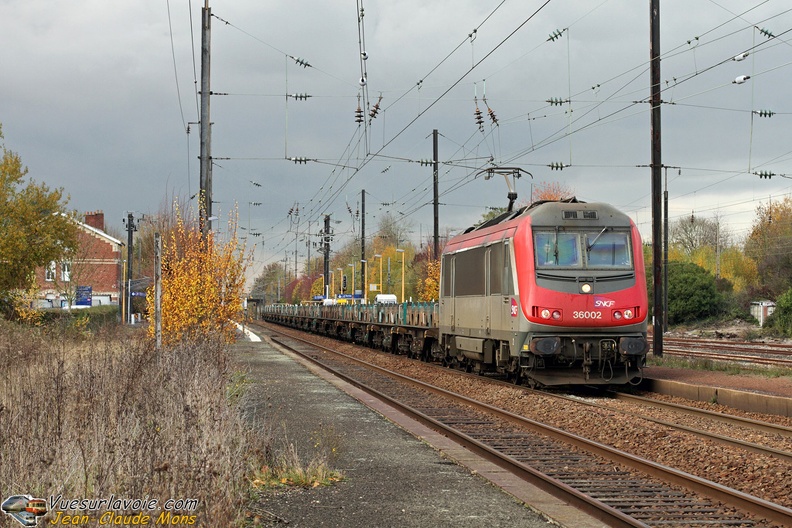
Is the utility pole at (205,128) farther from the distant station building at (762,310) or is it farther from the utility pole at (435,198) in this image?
the distant station building at (762,310)

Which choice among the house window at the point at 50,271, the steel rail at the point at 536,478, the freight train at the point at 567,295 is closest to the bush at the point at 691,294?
the house window at the point at 50,271

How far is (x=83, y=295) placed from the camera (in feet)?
175

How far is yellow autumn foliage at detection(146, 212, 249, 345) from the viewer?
1955cm

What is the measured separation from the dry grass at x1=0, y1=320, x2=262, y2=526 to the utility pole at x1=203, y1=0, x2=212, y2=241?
35.3 ft

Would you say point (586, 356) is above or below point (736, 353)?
above

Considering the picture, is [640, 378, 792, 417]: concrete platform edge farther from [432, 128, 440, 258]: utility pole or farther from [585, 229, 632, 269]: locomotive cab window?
[432, 128, 440, 258]: utility pole

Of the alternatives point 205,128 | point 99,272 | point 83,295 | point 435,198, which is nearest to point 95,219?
point 99,272

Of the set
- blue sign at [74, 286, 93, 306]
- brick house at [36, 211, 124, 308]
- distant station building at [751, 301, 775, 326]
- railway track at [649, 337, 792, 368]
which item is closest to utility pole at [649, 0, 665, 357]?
railway track at [649, 337, 792, 368]

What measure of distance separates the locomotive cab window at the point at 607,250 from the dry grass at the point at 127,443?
8349 mm

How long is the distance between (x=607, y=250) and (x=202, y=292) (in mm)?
9093

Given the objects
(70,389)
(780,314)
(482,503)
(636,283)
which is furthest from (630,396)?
(780,314)

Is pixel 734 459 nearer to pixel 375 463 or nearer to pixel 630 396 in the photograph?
pixel 375 463

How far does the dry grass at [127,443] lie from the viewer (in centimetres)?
582

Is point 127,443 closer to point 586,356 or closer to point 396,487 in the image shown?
point 396,487
